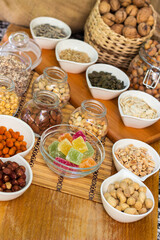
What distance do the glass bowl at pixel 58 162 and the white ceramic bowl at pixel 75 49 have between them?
40 centimetres

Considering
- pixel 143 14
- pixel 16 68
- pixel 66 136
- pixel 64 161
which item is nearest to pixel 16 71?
pixel 16 68

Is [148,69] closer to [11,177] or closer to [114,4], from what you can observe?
[114,4]

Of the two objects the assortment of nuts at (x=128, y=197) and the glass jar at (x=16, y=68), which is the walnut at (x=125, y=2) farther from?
the assortment of nuts at (x=128, y=197)

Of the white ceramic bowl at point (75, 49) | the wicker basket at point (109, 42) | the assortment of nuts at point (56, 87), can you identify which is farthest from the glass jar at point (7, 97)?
the wicker basket at point (109, 42)

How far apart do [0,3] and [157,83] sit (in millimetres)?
992

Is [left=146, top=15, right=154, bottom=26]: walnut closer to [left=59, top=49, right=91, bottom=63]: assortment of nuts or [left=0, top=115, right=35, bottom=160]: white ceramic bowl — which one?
[left=59, top=49, right=91, bottom=63]: assortment of nuts

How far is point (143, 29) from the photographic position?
1537 mm

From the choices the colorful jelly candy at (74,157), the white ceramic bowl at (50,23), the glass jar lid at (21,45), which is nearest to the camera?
the colorful jelly candy at (74,157)

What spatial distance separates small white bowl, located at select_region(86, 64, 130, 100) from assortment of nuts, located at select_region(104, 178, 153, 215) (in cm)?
49

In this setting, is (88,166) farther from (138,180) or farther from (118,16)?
(118,16)

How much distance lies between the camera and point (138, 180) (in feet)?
3.69

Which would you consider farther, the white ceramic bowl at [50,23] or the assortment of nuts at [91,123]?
the white ceramic bowl at [50,23]

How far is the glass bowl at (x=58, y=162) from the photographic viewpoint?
1.08m

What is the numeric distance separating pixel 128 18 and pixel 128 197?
909mm
